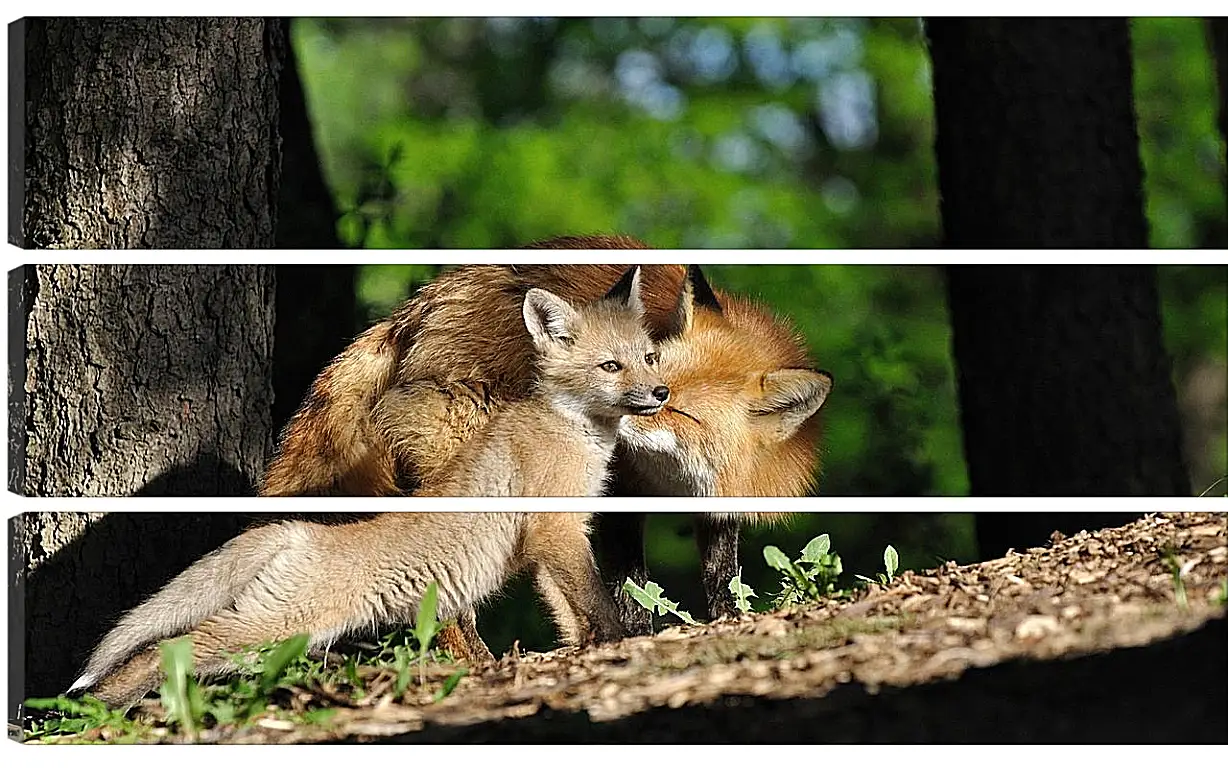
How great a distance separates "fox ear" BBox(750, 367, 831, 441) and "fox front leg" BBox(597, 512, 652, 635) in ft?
1.01

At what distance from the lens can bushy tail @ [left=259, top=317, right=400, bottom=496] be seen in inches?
97.4

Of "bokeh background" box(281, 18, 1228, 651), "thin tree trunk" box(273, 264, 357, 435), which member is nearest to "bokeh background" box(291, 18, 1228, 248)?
"bokeh background" box(281, 18, 1228, 651)

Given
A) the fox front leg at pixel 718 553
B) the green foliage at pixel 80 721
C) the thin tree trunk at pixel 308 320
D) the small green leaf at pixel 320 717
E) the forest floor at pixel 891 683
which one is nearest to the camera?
the forest floor at pixel 891 683

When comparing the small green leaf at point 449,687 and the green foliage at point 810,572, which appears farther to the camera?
the green foliage at point 810,572

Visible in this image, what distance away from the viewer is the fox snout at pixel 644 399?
7.65ft

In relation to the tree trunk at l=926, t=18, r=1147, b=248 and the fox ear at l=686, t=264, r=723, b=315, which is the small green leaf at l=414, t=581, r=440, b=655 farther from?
the tree trunk at l=926, t=18, r=1147, b=248

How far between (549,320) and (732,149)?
591cm

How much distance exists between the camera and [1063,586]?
221cm

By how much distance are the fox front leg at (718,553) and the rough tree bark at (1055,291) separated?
41.8 inches

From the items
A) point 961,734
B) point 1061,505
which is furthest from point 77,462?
point 1061,505

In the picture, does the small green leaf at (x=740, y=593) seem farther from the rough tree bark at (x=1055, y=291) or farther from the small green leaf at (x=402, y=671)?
the rough tree bark at (x=1055, y=291)

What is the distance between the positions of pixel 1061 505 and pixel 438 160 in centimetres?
527

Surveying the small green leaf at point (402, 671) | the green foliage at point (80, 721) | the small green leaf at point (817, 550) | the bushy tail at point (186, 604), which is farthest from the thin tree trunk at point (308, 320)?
the small green leaf at point (817, 550)

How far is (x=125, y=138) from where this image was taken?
96.4 inches
